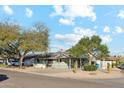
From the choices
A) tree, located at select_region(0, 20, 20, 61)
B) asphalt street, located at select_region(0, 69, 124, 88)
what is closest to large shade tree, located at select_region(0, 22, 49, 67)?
tree, located at select_region(0, 20, 20, 61)

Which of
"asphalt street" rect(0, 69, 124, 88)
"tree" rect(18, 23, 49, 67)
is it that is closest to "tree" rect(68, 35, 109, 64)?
"tree" rect(18, 23, 49, 67)

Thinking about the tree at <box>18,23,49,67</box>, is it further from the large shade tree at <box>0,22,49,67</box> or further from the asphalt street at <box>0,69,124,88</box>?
the asphalt street at <box>0,69,124,88</box>

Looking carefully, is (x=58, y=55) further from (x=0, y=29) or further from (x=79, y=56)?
(x=0, y=29)

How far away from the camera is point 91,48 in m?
65.2

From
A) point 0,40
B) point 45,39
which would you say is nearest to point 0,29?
point 0,40

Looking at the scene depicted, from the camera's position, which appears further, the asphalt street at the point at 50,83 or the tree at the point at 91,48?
the tree at the point at 91,48

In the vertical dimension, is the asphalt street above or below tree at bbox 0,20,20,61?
below

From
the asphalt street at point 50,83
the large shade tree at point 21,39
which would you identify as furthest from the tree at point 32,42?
the asphalt street at point 50,83

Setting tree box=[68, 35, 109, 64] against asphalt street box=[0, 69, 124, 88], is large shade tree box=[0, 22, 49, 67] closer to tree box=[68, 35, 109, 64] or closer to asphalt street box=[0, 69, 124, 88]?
tree box=[68, 35, 109, 64]

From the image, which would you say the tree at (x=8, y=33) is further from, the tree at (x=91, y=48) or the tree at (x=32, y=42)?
the tree at (x=91, y=48)

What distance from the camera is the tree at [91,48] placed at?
210ft

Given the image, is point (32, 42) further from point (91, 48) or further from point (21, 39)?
point (91, 48)

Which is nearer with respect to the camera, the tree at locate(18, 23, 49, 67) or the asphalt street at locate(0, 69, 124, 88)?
the asphalt street at locate(0, 69, 124, 88)

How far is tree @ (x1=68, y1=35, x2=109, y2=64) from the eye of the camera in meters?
64.1
